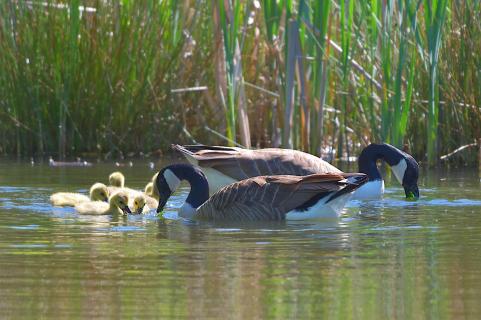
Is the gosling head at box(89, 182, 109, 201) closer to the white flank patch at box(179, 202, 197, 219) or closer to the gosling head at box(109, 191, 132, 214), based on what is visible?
the gosling head at box(109, 191, 132, 214)

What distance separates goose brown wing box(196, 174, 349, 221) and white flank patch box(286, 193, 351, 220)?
0.06 m

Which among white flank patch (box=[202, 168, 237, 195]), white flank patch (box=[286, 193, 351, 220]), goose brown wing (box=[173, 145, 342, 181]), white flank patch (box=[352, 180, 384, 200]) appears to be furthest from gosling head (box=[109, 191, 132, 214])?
white flank patch (box=[352, 180, 384, 200])

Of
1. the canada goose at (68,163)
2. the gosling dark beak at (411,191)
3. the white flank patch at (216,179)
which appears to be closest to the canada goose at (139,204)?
the white flank patch at (216,179)

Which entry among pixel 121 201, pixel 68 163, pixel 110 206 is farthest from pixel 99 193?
pixel 68 163

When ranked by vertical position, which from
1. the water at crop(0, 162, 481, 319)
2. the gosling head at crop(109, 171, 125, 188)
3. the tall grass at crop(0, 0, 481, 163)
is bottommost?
the water at crop(0, 162, 481, 319)

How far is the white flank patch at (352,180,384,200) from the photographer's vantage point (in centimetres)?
1109

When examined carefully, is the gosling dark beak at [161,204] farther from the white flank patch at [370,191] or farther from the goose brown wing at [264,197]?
the white flank patch at [370,191]

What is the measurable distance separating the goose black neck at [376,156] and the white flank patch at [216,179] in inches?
56.8

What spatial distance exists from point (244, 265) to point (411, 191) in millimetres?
4583

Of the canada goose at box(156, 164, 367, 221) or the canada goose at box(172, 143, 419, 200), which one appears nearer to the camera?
the canada goose at box(156, 164, 367, 221)

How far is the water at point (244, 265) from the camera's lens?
5711 millimetres

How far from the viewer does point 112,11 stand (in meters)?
15.1

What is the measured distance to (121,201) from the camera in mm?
9773

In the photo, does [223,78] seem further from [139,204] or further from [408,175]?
[139,204]
